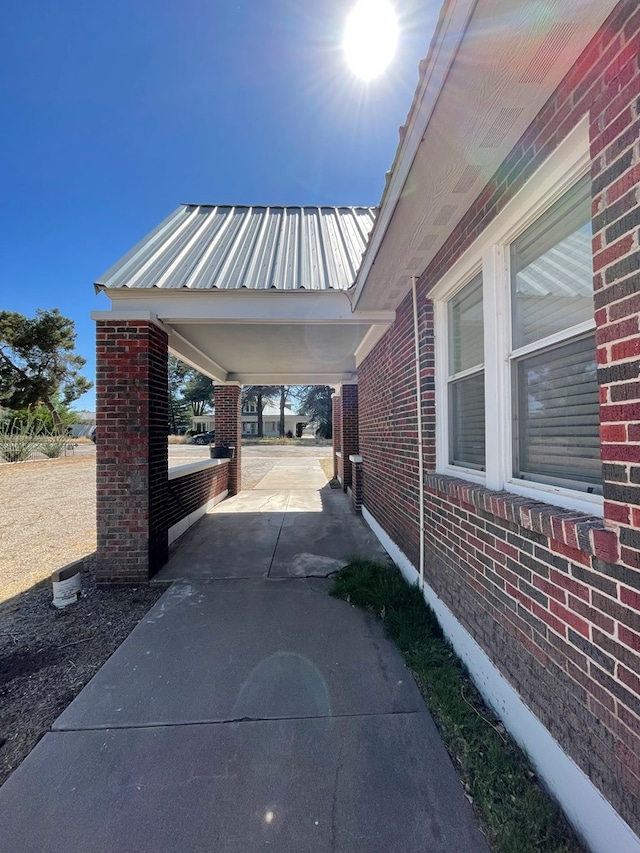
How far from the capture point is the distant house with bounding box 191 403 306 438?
47844 mm

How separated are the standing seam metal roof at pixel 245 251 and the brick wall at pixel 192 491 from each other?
2.71 m

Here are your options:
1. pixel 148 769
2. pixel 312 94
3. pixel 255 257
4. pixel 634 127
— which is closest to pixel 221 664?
pixel 148 769

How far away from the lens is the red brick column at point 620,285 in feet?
4.03

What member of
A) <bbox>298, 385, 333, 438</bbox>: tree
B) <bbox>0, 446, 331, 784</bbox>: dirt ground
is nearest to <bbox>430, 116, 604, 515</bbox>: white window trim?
<bbox>0, 446, 331, 784</bbox>: dirt ground

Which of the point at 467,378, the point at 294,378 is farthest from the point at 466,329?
the point at 294,378

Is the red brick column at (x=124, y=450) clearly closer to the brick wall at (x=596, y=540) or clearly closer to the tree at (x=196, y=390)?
the brick wall at (x=596, y=540)

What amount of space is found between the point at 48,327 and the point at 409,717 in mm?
31556

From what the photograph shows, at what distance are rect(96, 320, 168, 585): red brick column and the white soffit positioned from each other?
283 centimetres

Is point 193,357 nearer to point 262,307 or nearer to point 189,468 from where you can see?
point 189,468

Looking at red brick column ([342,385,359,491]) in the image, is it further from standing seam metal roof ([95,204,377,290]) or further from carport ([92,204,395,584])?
standing seam metal roof ([95,204,377,290])

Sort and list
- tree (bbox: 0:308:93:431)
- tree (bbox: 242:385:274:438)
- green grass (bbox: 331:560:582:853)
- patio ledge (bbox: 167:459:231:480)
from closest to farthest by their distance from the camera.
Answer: green grass (bbox: 331:560:582:853)
patio ledge (bbox: 167:459:231:480)
tree (bbox: 0:308:93:431)
tree (bbox: 242:385:274:438)

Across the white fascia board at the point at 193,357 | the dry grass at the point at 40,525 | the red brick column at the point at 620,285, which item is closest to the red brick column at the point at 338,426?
the white fascia board at the point at 193,357

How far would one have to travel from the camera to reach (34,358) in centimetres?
2575

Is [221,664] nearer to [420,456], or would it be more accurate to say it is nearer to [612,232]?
[420,456]
